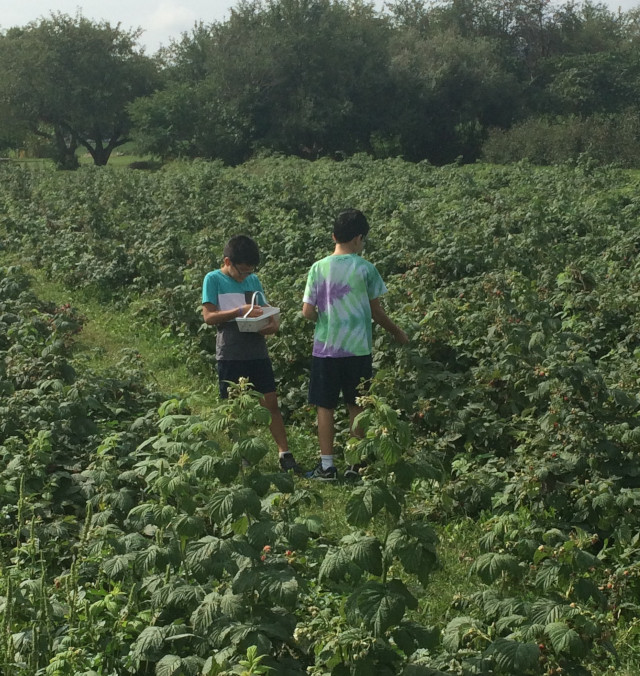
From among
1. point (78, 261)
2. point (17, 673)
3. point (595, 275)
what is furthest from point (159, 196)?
point (17, 673)

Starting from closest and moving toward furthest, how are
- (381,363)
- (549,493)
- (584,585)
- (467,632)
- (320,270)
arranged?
(467,632), (584,585), (549,493), (320,270), (381,363)

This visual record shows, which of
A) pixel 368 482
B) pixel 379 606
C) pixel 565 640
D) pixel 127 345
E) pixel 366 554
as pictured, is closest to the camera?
pixel 565 640

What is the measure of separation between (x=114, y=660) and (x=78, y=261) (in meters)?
10.6

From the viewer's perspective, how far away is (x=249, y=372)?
607 centimetres

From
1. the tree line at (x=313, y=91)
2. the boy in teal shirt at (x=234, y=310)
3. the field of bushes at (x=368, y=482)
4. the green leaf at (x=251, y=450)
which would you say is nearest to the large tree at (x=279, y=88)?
the tree line at (x=313, y=91)

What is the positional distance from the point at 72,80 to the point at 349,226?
145ft

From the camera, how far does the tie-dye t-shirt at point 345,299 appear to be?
580 centimetres

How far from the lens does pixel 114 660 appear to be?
342cm

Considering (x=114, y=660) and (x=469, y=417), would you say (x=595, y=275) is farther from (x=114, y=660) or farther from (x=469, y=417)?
(x=114, y=660)

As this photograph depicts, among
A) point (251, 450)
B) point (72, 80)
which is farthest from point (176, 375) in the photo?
point (72, 80)

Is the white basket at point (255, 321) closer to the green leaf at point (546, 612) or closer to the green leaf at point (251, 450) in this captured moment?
the green leaf at point (251, 450)

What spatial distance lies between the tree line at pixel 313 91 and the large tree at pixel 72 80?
7 centimetres

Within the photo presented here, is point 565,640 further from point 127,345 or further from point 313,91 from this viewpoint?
point 313,91

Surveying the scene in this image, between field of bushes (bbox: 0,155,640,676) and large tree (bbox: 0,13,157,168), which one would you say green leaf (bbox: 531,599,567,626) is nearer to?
field of bushes (bbox: 0,155,640,676)
